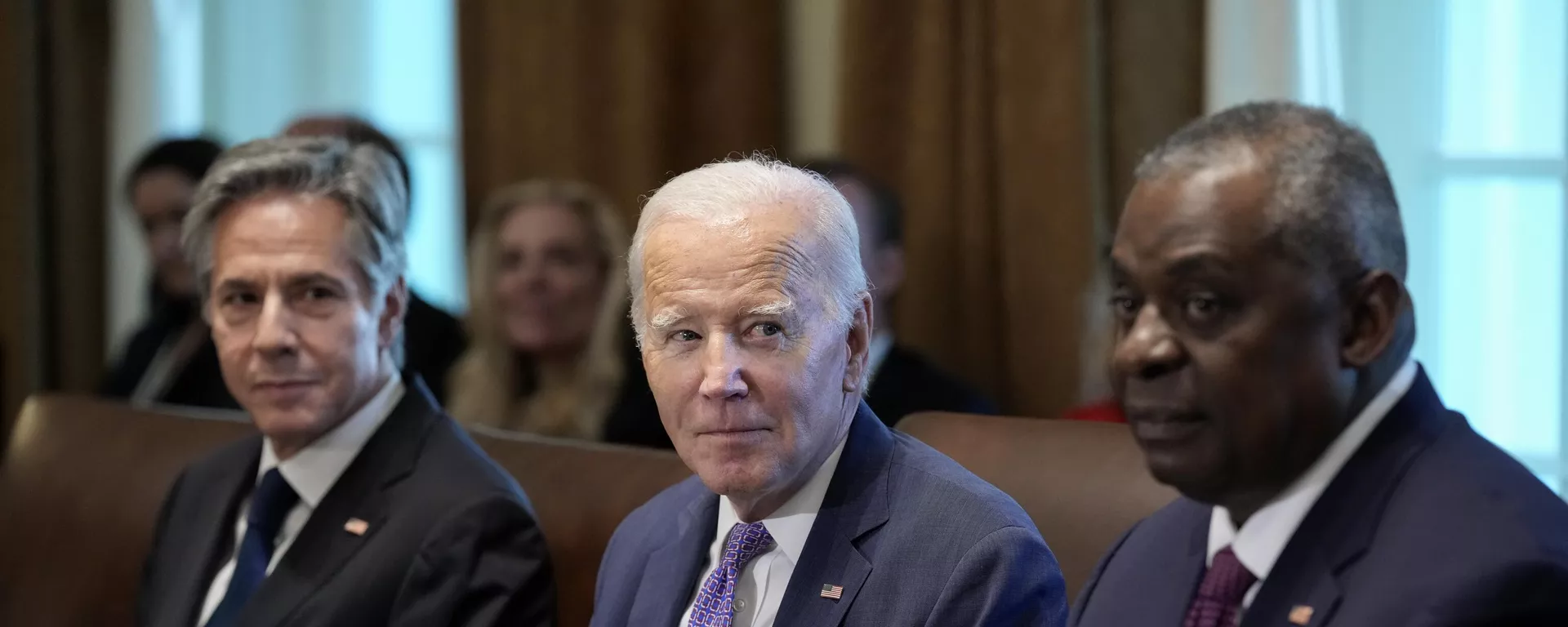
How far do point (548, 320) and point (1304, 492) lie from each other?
234 cm

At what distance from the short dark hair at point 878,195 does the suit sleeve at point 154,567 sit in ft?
4.87

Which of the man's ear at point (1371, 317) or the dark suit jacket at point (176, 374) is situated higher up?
the man's ear at point (1371, 317)

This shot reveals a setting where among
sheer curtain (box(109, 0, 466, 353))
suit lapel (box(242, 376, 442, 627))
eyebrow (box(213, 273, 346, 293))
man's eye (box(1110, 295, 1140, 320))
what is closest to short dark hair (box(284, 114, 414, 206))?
eyebrow (box(213, 273, 346, 293))

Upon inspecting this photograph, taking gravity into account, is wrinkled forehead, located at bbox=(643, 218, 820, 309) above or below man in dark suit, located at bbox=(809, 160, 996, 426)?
above

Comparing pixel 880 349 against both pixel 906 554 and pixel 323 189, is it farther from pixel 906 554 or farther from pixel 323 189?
pixel 906 554

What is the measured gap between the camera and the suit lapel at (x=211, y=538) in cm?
247

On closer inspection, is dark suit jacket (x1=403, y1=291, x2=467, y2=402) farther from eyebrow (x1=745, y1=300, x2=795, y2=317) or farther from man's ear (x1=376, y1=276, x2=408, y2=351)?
eyebrow (x1=745, y1=300, x2=795, y2=317)

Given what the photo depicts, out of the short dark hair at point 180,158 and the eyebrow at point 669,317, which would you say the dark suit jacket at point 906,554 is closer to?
the eyebrow at point 669,317

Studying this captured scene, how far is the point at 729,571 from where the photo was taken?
6.01ft

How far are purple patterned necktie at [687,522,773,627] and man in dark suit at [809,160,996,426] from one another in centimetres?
131

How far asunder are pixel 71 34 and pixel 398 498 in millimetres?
3503

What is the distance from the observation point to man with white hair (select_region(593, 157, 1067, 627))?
5.57 feet

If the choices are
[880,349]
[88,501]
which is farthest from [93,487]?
[880,349]

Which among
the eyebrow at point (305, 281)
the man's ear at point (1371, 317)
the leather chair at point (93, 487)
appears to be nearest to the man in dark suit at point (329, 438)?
the eyebrow at point (305, 281)
